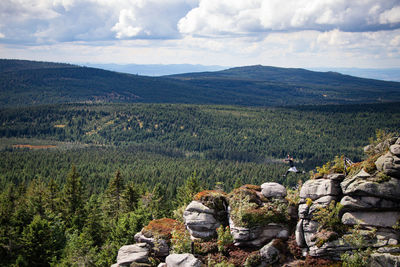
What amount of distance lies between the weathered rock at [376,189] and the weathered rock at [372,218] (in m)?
1.38

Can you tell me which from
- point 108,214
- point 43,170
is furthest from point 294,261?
point 43,170

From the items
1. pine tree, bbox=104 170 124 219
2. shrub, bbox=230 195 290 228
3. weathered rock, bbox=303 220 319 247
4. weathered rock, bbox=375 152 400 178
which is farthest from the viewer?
pine tree, bbox=104 170 124 219

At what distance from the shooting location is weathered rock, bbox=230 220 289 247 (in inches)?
1225

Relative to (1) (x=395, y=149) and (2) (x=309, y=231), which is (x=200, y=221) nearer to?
(2) (x=309, y=231)

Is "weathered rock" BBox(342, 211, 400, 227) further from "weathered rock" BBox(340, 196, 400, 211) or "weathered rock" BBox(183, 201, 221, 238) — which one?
"weathered rock" BBox(183, 201, 221, 238)

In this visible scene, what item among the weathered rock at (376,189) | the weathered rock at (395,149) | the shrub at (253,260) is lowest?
the shrub at (253,260)

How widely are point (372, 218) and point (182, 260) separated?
53.5ft

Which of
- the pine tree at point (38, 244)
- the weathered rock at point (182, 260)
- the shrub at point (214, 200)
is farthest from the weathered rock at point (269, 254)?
the pine tree at point (38, 244)

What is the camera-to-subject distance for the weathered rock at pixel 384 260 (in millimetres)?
25797

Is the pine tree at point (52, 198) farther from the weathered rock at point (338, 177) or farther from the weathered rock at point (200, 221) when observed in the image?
the weathered rock at point (338, 177)

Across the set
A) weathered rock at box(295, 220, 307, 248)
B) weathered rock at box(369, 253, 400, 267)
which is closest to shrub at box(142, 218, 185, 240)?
weathered rock at box(295, 220, 307, 248)

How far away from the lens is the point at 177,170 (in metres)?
173

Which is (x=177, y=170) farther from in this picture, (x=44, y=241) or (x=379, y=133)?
(x=379, y=133)

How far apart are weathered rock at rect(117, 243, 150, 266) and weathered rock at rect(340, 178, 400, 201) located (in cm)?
1939
